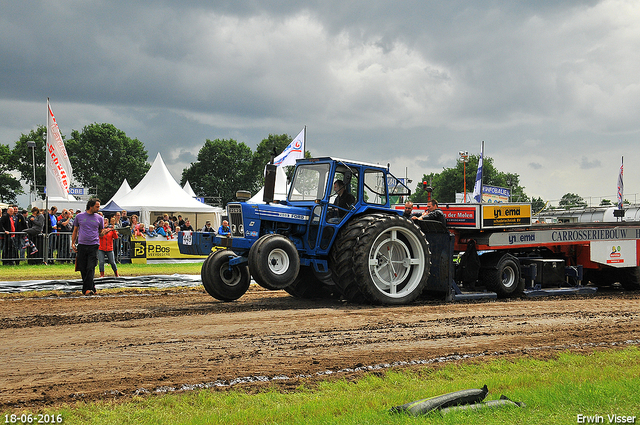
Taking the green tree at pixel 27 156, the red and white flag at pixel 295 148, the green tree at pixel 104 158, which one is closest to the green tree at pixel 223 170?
the green tree at pixel 104 158

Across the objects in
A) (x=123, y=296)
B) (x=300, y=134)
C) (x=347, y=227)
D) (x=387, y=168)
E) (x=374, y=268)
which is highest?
(x=300, y=134)

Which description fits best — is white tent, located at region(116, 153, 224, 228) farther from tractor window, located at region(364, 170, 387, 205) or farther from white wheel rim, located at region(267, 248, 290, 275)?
white wheel rim, located at region(267, 248, 290, 275)

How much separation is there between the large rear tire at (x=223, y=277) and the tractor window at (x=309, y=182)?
1625 millimetres

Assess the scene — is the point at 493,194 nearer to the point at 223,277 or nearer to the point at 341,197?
the point at 341,197

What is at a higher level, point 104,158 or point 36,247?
point 104,158

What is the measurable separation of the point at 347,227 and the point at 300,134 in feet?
48.2

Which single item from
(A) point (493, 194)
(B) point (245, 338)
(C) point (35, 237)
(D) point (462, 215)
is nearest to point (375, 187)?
(D) point (462, 215)

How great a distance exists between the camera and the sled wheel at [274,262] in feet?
27.9

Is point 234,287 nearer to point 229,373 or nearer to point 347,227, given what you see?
point 347,227

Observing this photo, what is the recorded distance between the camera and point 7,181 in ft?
244

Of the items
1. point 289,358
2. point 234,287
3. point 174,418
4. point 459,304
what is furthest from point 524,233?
point 174,418

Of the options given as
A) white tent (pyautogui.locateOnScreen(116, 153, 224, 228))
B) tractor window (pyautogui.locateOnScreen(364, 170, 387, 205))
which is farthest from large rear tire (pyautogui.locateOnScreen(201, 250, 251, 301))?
white tent (pyautogui.locateOnScreen(116, 153, 224, 228))

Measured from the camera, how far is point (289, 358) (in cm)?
581

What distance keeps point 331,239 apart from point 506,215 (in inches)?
165
